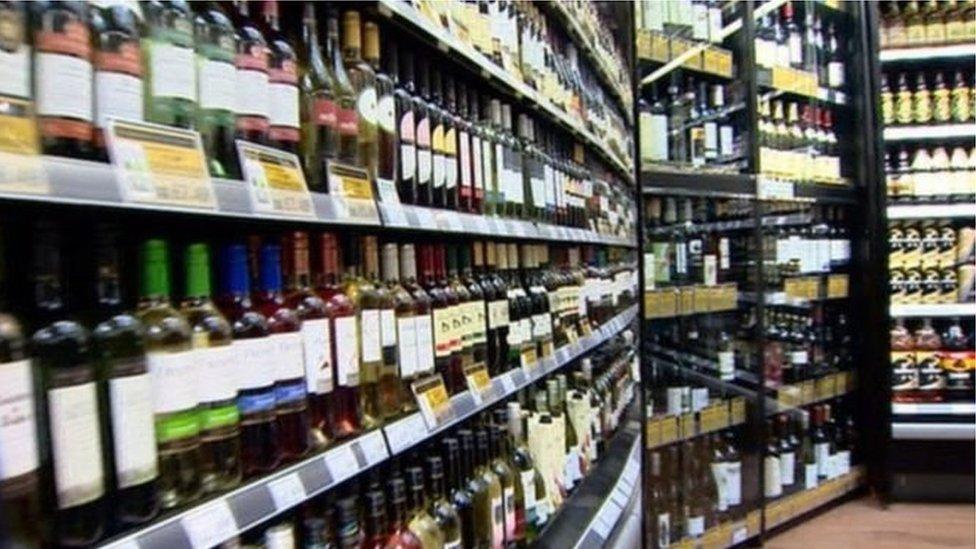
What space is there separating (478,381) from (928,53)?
12.3 feet

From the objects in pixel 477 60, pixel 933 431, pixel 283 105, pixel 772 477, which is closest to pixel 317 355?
pixel 283 105

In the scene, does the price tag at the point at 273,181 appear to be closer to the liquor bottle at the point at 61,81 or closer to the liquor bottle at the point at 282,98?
the liquor bottle at the point at 282,98

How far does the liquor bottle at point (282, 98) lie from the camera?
1257 millimetres

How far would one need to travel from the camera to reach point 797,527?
4164 millimetres

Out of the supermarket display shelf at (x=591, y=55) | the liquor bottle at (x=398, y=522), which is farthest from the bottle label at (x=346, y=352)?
the supermarket display shelf at (x=591, y=55)

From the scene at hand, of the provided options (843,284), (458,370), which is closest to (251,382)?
(458,370)

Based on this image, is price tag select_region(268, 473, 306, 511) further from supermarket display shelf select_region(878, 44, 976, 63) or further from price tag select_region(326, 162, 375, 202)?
supermarket display shelf select_region(878, 44, 976, 63)

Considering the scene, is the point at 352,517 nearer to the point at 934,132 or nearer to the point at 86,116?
the point at 86,116

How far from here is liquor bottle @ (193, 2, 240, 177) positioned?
1.11 meters

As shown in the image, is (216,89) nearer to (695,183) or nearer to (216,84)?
(216,84)

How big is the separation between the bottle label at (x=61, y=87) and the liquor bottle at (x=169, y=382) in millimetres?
198

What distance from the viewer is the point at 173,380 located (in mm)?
1000

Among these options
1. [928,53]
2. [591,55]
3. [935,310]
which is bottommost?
[935,310]

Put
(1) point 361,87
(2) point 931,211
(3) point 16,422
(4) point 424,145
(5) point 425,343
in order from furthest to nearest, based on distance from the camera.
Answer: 1. (2) point 931,211
2. (4) point 424,145
3. (5) point 425,343
4. (1) point 361,87
5. (3) point 16,422
